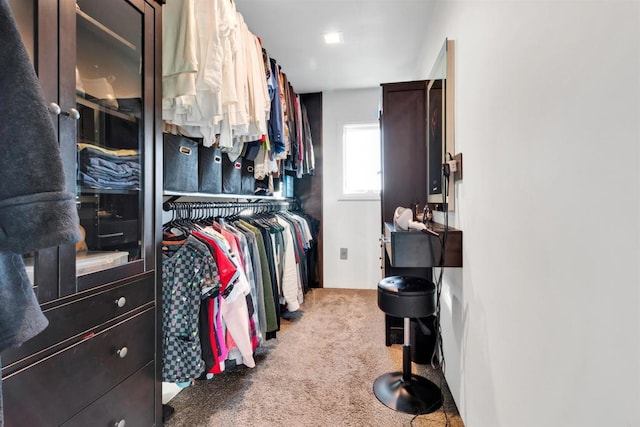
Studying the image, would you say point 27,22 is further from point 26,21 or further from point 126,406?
point 126,406

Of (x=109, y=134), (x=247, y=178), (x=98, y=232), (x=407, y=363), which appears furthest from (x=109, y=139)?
(x=407, y=363)

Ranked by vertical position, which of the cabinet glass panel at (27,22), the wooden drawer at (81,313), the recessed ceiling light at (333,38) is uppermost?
the recessed ceiling light at (333,38)

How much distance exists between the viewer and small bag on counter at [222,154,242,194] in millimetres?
2168

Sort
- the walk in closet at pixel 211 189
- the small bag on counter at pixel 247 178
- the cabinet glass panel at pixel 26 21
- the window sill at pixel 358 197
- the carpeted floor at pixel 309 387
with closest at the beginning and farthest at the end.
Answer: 1. the cabinet glass panel at pixel 26 21
2. the walk in closet at pixel 211 189
3. the carpeted floor at pixel 309 387
4. the small bag on counter at pixel 247 178
5. the window sill at pixel 358 197

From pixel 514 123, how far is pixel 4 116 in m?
1.22

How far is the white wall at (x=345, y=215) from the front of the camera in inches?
153

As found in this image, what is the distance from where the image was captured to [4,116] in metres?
0.55

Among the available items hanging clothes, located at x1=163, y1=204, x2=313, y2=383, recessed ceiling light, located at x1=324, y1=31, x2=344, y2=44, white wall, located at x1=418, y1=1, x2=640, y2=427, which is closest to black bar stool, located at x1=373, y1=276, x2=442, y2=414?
white wall, located at x1=418, y1=1, x2=640, y2=427

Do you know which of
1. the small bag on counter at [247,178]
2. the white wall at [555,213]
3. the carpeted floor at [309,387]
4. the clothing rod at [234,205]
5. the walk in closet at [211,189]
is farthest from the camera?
the small bag on counter at [247,178]

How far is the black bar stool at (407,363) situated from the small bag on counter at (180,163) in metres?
1.21

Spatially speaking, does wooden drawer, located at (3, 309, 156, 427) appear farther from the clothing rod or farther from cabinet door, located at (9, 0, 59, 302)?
the clothing rod

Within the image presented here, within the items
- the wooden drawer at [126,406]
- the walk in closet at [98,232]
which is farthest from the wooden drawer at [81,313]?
the wooden drawer at [126,406]

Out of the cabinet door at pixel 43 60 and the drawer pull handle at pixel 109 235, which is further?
the drawer pull handle at pixel 109 235

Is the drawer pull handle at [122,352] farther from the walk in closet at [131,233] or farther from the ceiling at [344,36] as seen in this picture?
the ceiling at [344,36]
